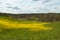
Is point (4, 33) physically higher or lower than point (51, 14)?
higher

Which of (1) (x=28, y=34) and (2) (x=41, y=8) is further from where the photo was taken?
(2) (x=41, y=8)

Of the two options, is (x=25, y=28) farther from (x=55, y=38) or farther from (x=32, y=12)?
(x=32, y=12)

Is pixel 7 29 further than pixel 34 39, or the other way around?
pixel 7 29

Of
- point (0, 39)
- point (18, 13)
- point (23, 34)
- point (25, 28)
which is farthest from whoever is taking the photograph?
point (18, 13)

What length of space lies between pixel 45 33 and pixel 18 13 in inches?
527

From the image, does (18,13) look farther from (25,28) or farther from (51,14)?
(25,28)

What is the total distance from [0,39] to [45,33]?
3839 millimetres

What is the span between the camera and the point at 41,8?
32594 mm

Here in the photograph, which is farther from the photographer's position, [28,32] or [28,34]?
[28,32]

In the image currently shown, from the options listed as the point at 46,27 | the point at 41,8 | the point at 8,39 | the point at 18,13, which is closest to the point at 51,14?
the point at 41,8

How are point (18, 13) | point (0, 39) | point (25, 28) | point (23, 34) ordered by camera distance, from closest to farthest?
1. point (0, 39)
2. point (23, 34)
3. point (25, 28)
4. point (18, 13)

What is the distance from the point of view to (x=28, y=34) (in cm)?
1858

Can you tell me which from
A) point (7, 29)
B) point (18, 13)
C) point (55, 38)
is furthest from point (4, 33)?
point (18, 13)

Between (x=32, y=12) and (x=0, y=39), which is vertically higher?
(x=0, y=39)
